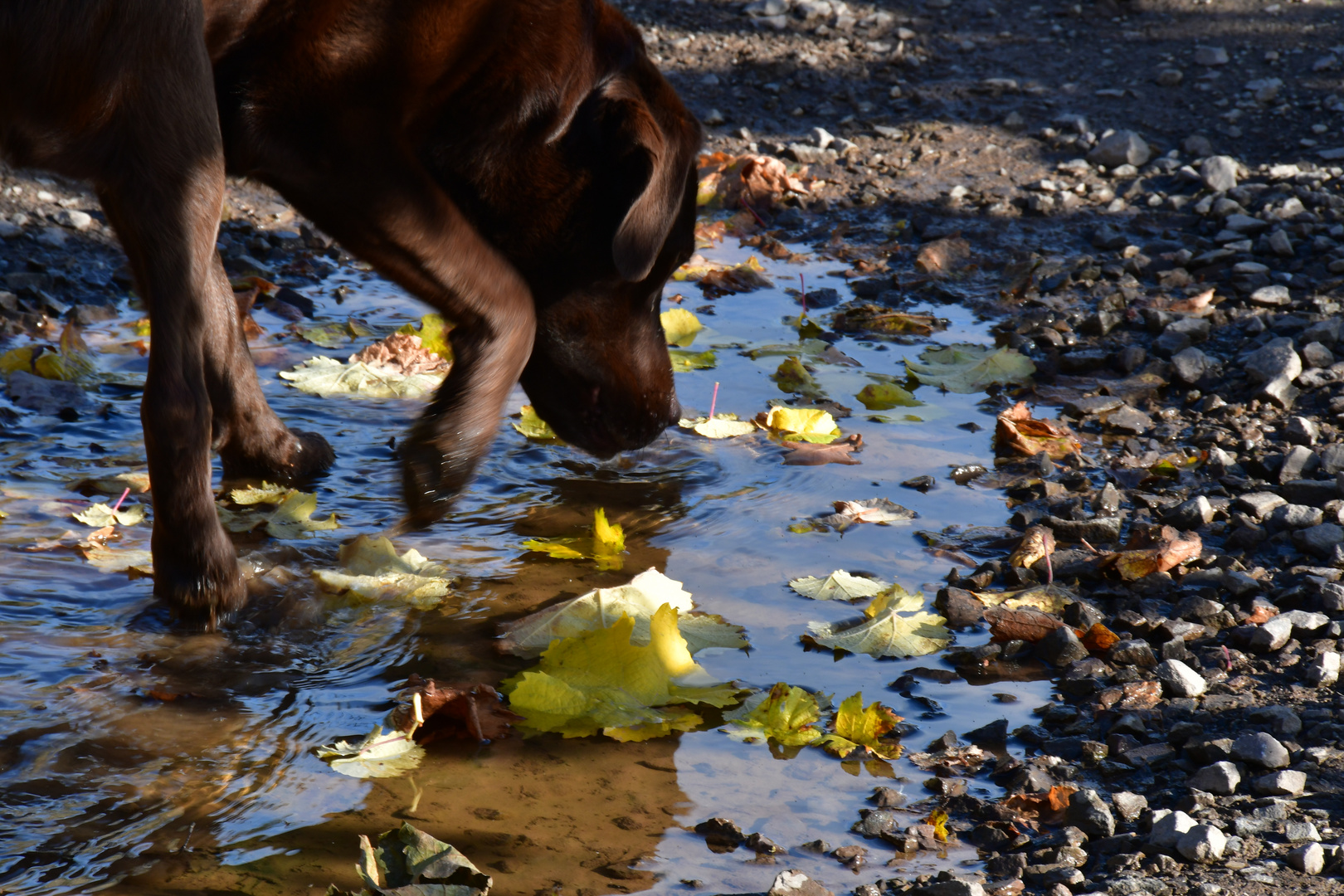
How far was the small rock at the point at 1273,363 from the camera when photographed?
4.16 metres

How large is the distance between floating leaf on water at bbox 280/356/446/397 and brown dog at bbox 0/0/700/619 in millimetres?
563

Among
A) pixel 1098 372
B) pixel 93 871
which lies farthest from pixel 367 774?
pixel 1098 372

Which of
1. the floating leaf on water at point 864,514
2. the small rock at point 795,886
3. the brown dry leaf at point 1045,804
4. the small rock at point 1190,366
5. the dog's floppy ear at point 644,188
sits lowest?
the brown dry leaf at point 1045,804

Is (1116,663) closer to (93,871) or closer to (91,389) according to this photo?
(93,871)

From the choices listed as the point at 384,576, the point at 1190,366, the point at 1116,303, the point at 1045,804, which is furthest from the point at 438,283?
the point at 1116,303

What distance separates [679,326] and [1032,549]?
6.46 ft

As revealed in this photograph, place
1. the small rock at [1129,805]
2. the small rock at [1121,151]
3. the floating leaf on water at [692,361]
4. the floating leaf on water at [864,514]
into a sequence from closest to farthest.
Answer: the small rock at [1129,805]
the floating leaf on water at [864,514]
the floating leaf on water at [692,361]
the small rock at [1121,151]

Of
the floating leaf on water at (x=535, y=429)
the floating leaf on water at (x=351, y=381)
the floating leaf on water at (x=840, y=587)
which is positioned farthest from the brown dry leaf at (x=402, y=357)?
the floating leaf on water at (x=840, y=587)

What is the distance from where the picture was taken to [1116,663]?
272cm

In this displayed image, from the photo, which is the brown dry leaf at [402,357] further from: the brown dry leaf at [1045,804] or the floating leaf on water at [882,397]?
the brown dry leaf at [1045,804]

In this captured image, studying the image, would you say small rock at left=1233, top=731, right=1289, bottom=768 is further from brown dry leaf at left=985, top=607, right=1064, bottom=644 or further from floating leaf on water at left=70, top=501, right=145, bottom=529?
floating leaf on water at left=70, top=501, right=145, bottom=529

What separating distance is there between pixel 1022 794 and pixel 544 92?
6.98 ft

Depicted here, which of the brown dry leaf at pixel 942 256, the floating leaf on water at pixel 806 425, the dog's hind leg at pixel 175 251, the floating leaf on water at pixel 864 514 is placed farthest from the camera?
the brown dry leaf at pixel 942 256

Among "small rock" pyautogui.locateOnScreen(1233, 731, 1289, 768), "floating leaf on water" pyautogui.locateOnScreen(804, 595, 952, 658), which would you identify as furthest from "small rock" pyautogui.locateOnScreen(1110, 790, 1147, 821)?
"floating leaf on water" pyautogui.locateOnScreen(804, 595, 952, 658)
